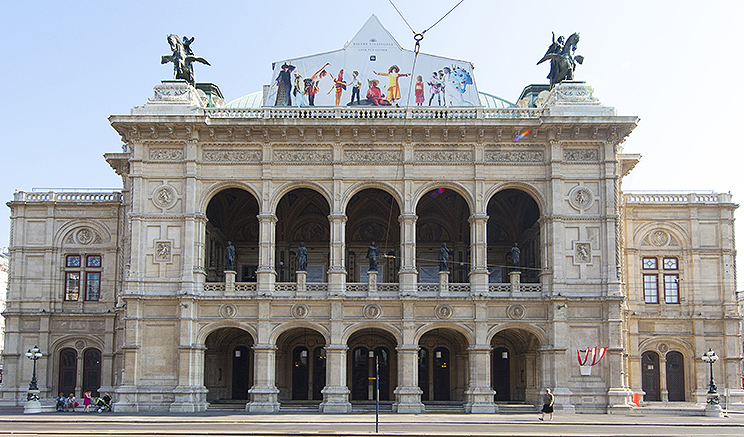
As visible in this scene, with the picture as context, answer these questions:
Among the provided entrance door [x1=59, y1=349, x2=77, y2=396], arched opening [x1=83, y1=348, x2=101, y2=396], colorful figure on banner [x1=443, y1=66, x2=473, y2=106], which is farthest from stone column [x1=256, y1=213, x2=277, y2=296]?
entrance door [x1=59, y1=349, x2=77, y2=396]

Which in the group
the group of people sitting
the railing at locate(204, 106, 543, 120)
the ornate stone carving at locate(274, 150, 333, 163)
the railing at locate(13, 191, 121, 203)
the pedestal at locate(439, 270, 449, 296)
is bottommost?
the group of people sitting

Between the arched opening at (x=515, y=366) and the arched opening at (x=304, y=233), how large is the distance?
31.9ft

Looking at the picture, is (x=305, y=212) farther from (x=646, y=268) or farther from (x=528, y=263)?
(x=646, y=268)

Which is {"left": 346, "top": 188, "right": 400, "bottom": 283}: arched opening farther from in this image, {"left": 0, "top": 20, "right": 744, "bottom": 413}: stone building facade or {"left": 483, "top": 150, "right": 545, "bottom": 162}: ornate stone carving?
{"left": 483, "top": 150, "right": 545, "bottom": 162}: ornate stone carving

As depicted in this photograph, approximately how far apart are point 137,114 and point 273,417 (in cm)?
1456

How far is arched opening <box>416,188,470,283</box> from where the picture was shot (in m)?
42.8

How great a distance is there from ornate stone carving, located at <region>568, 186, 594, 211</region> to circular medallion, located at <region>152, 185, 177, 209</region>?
1764 centimetres

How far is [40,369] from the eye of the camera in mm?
41594

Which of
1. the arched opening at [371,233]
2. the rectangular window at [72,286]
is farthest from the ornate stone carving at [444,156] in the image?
the rectangular window at [72,286]

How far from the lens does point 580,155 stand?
120 ft

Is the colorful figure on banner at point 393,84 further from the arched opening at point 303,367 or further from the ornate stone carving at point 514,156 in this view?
the arched opening at point 303,367

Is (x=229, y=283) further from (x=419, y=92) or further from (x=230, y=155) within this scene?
(x=419, y=92)

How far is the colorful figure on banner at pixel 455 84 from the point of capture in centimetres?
3978

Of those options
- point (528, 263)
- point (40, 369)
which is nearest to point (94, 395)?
point (40, 369)
